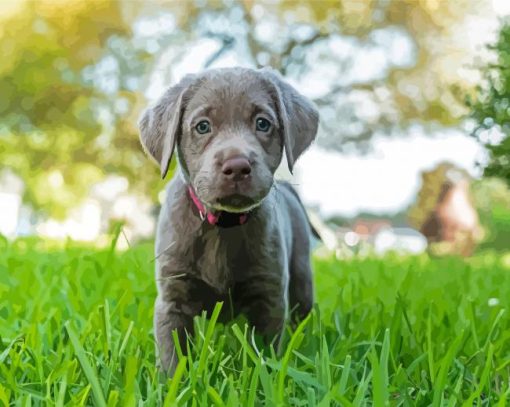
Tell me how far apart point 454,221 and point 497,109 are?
16.9m

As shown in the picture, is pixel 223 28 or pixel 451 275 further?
pixel 223 28

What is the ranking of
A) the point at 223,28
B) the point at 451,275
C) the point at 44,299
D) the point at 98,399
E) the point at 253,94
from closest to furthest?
the point at 98,399 → the point at 253,94 → the point at 44,299 → the point at 451,275 → the point at 223,28

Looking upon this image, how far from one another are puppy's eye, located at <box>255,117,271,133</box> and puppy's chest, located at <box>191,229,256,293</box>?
1.46 feet

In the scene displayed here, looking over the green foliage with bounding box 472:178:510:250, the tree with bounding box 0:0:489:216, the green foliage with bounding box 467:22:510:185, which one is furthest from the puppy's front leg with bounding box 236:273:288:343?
the green foliage with bounding box 472:178:510:250

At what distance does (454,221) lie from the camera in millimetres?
20203

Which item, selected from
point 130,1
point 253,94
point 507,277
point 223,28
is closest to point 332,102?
point 223,28

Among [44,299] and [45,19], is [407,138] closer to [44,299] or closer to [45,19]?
[45,19]

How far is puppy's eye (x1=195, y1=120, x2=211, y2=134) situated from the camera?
2670 millimetres

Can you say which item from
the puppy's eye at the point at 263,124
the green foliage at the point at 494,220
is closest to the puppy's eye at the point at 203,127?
the puppy's eye at the point at 263,124

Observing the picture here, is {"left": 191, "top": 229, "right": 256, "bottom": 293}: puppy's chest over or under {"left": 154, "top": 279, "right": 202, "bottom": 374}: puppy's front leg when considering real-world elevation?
over

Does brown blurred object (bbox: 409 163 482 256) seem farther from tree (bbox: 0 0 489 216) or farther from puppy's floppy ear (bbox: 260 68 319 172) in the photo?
puppy's floppy ear (bbox: 260 68 319 172)

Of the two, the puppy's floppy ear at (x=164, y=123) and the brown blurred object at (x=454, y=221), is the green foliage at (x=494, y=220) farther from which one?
the puppy's floppy ear at (x=164, y=123)

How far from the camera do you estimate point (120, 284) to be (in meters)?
4.28

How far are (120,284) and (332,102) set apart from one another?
14.3m
